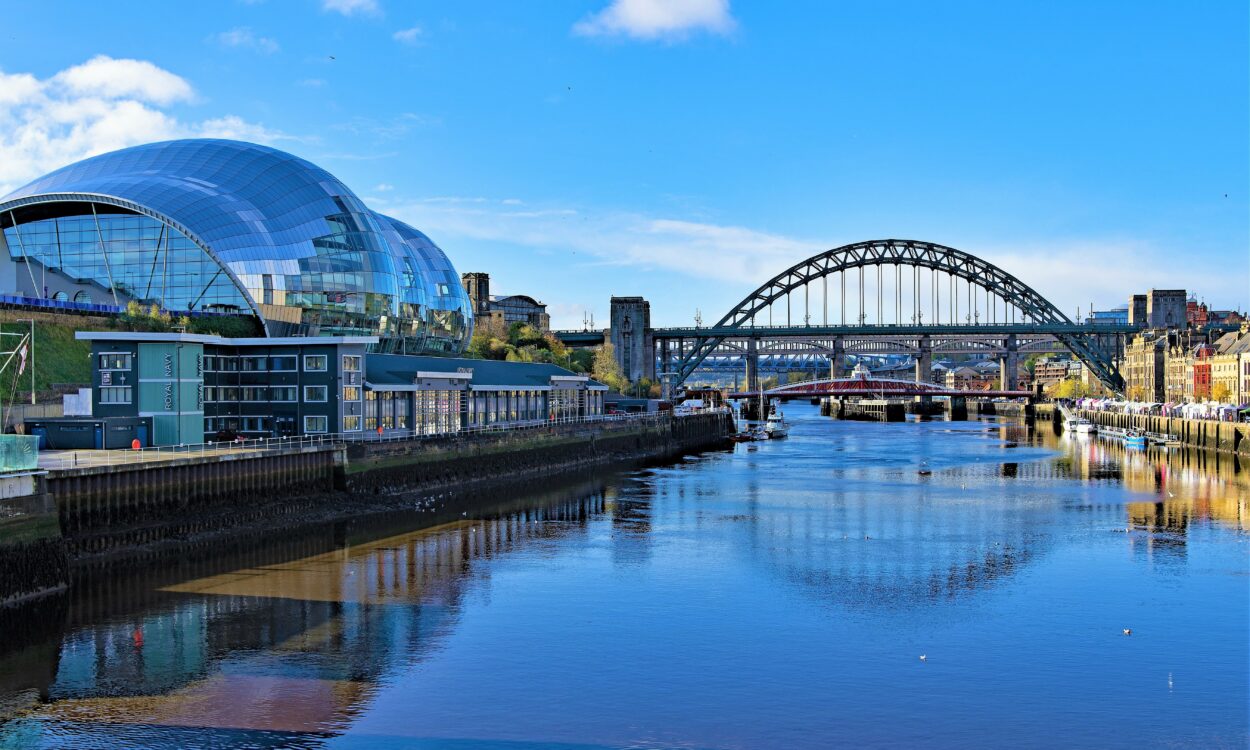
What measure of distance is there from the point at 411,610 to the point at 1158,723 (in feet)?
60.2

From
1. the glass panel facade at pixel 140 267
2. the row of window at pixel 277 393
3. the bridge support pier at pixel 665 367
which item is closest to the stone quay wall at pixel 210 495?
the row of window at pixel 277 393

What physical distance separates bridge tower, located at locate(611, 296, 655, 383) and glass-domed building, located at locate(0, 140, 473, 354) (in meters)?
82.5

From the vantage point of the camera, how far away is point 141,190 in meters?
70.1

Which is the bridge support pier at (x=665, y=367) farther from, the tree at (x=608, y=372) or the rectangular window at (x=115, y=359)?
the rectangular window at (x=115, y=359)

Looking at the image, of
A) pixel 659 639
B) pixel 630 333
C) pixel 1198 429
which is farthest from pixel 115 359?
pixel 630 333

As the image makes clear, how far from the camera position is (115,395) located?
151 ft

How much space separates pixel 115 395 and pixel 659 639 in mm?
28868

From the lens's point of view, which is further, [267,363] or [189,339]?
[267,363]

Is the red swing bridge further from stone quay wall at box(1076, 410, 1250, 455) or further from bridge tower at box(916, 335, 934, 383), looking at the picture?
stone quay wall at box(1076, 410, 1250, 455)

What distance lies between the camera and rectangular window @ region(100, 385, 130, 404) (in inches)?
1810

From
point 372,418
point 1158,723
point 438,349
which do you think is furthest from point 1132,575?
point 438,349

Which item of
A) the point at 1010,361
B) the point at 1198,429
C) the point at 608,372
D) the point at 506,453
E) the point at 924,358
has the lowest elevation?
the point at 1198,429

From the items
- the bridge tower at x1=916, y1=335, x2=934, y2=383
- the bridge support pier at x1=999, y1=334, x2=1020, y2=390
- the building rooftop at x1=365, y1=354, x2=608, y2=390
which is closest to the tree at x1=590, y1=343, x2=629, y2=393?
the building rooftop at x1=365, y1=354, x2=608, y2=390

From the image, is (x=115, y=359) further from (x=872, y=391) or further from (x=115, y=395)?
(x=872, y=391)
